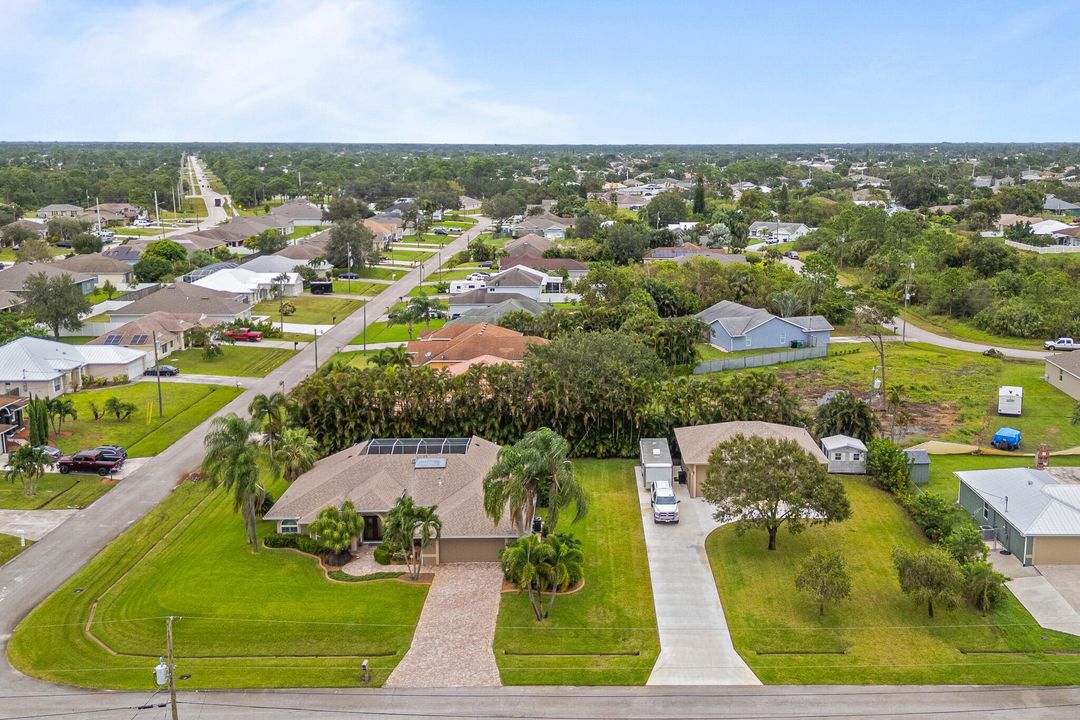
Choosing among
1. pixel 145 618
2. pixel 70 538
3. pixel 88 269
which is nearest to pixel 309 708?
pixel 145 618

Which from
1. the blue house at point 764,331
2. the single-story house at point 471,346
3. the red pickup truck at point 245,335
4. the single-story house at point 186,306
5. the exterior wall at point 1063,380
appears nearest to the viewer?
the exterior wall at point 1063,380

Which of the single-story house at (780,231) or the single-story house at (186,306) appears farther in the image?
the single-story house at (780,231)

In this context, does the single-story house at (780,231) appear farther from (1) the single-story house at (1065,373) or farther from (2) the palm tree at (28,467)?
(2) the palm tree at (28,467)

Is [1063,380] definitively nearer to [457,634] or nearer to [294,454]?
[457,634]

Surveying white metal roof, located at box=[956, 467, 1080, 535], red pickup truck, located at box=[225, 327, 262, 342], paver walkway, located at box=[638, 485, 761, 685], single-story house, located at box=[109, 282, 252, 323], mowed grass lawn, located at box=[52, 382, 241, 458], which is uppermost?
single-story house, located at box=[109, 282, 252, 323]

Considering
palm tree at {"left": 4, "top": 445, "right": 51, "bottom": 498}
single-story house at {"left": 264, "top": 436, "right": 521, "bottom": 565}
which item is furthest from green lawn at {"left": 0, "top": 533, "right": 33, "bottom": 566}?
single-story house at {"left": 264, "top": 436, "right": 521, "bottom": 565}

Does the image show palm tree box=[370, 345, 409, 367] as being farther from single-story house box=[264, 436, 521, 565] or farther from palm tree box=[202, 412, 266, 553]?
palm tree box=[202, 412, 266, 553]

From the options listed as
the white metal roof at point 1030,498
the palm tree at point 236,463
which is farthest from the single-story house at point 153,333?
the white metal roof at point 1030,498
